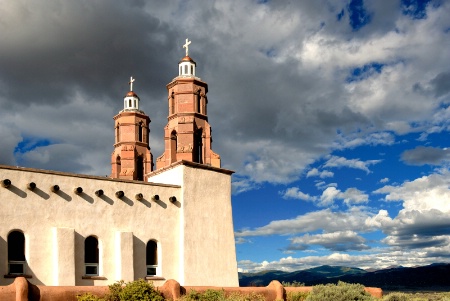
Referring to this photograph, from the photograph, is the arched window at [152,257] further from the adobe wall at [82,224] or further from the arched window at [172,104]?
the arched window at [172,104]

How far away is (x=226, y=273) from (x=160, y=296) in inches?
341

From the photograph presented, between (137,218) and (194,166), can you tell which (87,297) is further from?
(194,166)

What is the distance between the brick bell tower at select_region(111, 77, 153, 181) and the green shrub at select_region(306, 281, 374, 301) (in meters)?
15.2

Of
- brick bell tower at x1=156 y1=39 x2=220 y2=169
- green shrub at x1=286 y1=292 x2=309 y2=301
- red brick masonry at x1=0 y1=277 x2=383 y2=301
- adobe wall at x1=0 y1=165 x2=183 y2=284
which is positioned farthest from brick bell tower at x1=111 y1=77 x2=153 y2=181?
red brick masonry at x1=0 y1=277 x2=383 y2=301

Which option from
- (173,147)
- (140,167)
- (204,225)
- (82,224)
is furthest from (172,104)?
(82,224)

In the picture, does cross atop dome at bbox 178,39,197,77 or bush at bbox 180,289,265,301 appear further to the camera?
cross atop dome at bbox 178,39,197,77

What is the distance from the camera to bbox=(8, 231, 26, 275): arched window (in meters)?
22.8

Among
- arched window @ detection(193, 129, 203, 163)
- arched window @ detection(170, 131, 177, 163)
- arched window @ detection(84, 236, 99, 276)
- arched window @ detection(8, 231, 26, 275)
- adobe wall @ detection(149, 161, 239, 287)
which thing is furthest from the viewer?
arched window @ detection(170, 131, 177, 163)

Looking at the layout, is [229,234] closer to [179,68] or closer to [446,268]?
[179,68]

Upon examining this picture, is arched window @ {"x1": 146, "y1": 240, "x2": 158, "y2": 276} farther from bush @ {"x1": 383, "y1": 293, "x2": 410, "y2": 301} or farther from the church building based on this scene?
bush @ {"x1": 383, "y1": 293, "x2": 410, "y2": 301}

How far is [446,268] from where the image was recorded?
124812mm

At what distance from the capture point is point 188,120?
3053 cm

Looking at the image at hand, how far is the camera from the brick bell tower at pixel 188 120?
30422 mm

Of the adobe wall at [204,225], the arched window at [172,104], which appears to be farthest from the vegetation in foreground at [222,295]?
the arched window at [172,104]
